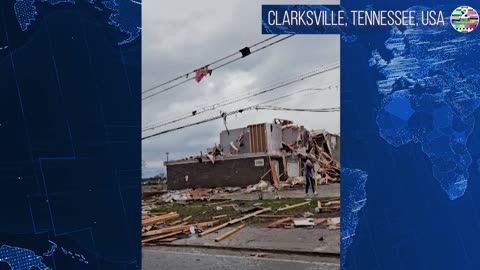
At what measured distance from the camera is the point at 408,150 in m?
6.13

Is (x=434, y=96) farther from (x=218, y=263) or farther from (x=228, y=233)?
(x=228, y=233)

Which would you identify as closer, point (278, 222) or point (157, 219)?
point (278, 222)

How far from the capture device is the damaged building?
72.7ft

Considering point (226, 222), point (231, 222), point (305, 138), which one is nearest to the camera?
point (231, 222)

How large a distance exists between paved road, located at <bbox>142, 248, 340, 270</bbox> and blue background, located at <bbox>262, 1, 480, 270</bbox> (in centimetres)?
210

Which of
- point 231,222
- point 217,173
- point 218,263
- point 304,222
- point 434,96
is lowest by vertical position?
point 218,263
